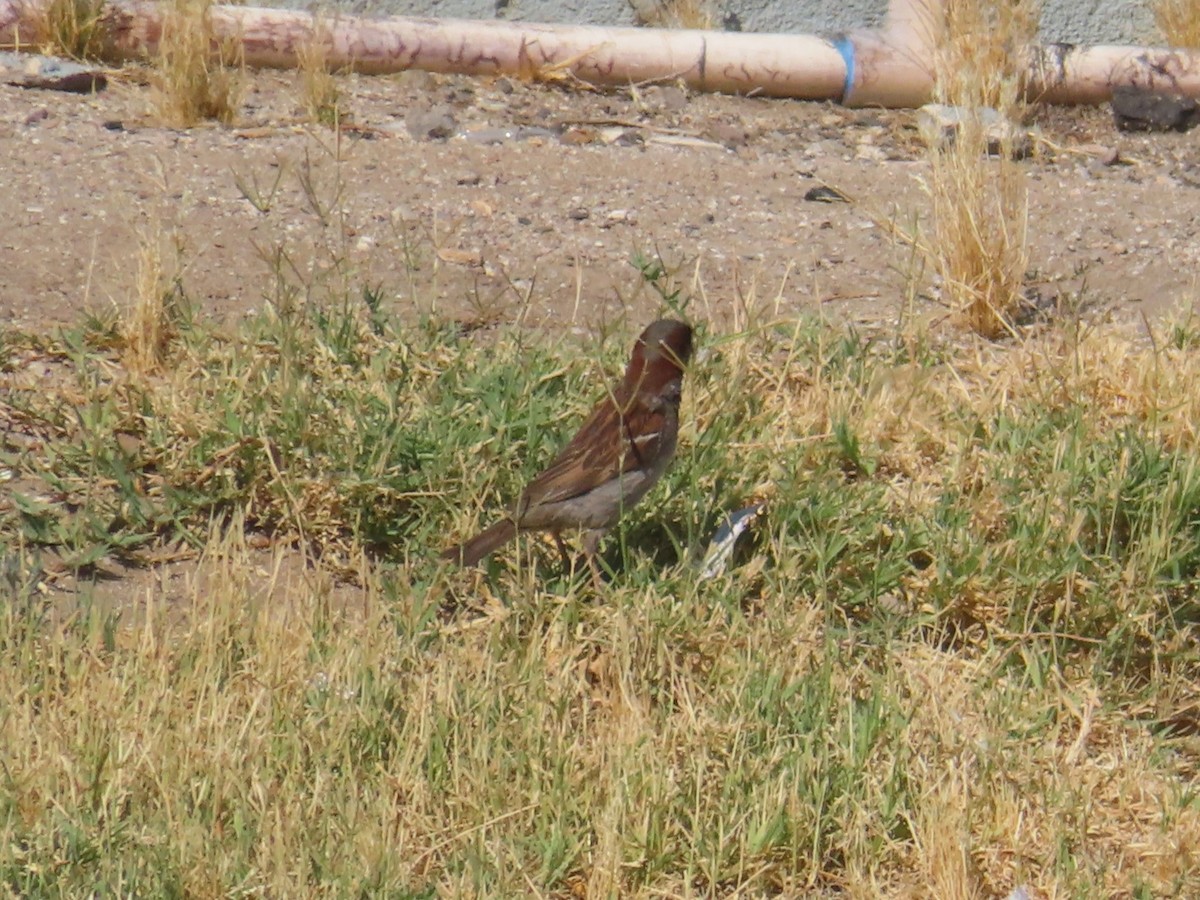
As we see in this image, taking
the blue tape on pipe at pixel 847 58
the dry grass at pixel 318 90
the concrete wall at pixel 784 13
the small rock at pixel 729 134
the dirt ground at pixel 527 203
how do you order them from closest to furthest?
the dirt ground at pixel 527 203, the dry grass at pixel 318 90, the small rock at pixel 729 134, the blue tape on pipe at pixel 847 58, the concrete wall at pixel 784 13

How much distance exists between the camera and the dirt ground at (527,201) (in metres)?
6.57

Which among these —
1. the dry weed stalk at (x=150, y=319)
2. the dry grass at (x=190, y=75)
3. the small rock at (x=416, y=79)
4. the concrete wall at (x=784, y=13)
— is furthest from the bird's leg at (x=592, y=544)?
the concrete wall at (x=784, y=13)

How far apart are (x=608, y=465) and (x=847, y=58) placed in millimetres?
4793

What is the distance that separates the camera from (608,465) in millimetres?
4910

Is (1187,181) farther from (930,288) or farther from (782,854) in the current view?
(782,854)

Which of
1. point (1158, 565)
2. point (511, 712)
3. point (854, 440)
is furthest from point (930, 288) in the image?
point (511, 712)

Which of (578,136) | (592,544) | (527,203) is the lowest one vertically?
(592,544)

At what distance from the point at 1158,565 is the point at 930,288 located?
2262 millimetres

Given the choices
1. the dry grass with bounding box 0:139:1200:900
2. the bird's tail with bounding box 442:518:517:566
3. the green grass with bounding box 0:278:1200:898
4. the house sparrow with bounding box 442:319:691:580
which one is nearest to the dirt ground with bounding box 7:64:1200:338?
the dry grass with bounding box 0:139:1200:900

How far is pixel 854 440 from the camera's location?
18.4 feet

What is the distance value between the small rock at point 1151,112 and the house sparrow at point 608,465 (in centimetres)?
482

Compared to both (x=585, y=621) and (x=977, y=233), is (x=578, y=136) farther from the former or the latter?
(x=585, y=621)

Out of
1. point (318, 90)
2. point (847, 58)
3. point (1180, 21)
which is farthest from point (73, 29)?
point (1180, 21)

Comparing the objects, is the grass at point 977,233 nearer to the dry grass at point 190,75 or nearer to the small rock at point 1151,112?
the small rock at point 1151,112
